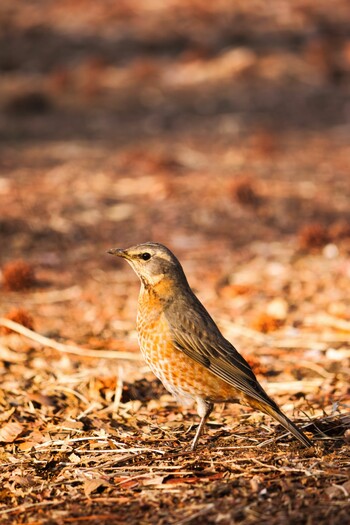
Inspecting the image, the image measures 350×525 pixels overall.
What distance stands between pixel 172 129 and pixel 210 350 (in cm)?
1297

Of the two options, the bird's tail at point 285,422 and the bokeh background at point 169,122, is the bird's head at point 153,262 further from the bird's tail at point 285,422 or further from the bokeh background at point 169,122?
the bokeh background at point 169,122

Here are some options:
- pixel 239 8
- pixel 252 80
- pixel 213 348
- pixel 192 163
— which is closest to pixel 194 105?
pixel 252 80

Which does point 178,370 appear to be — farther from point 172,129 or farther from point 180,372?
point 172,129

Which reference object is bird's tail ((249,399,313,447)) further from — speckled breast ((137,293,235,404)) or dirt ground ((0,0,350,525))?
speckled breast ((137,293,235,404))

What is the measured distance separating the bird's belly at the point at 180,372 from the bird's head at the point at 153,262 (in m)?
0.34

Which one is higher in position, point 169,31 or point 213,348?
point 169,31

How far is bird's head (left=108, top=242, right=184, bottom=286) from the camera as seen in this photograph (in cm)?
510

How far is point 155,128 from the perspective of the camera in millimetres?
17578

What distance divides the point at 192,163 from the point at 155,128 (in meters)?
3.75

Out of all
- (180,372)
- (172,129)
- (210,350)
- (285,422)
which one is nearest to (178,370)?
(180,372)

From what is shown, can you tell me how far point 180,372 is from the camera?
4820 mm

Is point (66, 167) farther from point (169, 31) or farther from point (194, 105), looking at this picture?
point (169, 31)

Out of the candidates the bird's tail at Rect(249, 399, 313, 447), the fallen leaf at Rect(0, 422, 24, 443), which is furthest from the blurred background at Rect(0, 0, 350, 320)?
the bird's tail at Rect(249, 399, 313, 447)

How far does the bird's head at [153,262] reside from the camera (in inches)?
201
